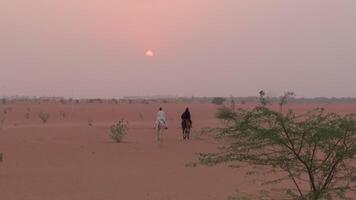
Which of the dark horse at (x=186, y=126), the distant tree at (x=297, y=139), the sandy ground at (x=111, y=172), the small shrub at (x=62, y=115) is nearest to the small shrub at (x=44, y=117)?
the small shrub at (x=62, y=115)

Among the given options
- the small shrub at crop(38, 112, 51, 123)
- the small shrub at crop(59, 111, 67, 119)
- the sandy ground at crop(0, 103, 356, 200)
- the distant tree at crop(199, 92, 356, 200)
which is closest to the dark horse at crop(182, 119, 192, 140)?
the sandy ground at crop(0, 103, 356, 200)

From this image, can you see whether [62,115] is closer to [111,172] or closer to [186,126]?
[186,126]

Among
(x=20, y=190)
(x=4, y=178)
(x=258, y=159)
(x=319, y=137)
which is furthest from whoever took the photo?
(x=4, y=178)

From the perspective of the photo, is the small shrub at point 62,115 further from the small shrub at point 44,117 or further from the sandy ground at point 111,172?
the sandy ground at point 111,172

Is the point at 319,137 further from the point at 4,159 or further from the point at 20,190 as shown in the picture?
the point at 4,159

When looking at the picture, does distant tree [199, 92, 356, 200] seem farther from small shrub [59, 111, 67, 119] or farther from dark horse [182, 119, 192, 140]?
small shrub [59, 111, 67, 119]

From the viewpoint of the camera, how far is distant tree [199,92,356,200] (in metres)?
9.62

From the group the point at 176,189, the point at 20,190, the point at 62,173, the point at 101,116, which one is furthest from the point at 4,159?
the point at 101,116

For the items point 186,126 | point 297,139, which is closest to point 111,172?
point 297,139

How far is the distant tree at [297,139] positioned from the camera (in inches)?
379

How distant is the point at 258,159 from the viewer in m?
10.3

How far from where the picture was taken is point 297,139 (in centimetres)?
984

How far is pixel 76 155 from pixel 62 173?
513cm

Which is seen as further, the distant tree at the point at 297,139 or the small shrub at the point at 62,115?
the small shrub at the point at 62,115
